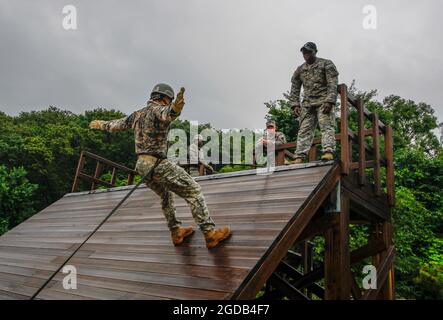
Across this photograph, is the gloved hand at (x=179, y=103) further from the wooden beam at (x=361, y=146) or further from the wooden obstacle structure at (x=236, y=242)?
the wooden beam at (x=361, y=146)

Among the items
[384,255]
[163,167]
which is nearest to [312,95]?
[384,255]

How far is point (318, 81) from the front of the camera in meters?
4.95

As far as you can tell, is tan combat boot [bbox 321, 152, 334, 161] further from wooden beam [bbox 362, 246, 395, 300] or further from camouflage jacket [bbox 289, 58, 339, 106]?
wooden beam [bbox 362, 246, 395, 300]

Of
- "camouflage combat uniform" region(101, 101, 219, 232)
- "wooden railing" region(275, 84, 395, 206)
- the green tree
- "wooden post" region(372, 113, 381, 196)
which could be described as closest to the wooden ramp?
"wooden railing" region(275, 84, 395, 206)

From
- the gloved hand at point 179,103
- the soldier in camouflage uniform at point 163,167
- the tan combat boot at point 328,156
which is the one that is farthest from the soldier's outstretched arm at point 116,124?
the tan combat boot at point 328,156

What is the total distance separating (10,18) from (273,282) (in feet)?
89.6

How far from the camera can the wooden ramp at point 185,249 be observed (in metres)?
2.88

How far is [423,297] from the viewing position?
12414 millimetres

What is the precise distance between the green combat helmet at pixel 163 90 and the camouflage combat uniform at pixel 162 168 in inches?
4.2

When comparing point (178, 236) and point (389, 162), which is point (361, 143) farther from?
point (178, 236)

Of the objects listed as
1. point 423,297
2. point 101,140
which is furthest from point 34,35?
point 423,297

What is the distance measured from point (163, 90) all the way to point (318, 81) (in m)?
2.47
